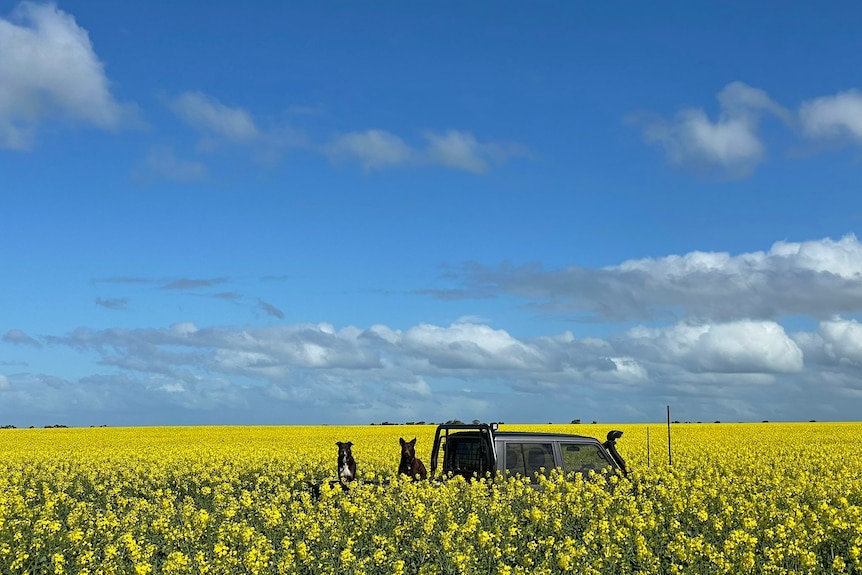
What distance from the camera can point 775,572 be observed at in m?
9.40

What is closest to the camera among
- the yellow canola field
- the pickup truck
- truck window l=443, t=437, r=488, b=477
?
the yellow canola field

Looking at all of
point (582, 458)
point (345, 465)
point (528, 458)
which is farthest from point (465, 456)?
point (345, 465)

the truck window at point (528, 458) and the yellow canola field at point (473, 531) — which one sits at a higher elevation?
the truck window at point (528, 458)

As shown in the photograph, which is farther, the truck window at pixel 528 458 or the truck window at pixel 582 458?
the truck window at pixel 582 458

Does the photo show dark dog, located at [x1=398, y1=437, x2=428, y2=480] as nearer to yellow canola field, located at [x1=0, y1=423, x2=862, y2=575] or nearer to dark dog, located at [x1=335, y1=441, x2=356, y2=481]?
dark dog, located at [x1=335, y1=441, x2=356, y2=481]

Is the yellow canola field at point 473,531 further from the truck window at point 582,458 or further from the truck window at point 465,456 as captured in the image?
the truck window at point 465,456

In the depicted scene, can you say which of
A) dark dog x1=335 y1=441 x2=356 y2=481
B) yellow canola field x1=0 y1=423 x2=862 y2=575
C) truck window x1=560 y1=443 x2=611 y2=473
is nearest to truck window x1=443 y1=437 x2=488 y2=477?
yellow canola field x1=0 y1=423 x2=862 y2=575

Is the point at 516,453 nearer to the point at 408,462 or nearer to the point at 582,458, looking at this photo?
the point at 582,458

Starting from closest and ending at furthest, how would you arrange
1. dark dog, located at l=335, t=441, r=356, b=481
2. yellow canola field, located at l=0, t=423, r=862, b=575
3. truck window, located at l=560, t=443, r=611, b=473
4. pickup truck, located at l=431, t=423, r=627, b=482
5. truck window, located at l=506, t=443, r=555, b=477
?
yellow canola field, located at l=0, t=423, r=862, b=575 → pickup truck, located at l=431, t=423, r=627, b=482 → truck window, located at l=506, t=443, r=555, b=477 → truck window, located at l=560, t=443, r=611, b=473 → dark dog, located at l=335, t=441, r=356, b=481

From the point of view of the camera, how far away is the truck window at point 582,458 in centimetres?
1445

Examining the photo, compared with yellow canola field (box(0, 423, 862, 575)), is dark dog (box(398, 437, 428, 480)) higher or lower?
higher

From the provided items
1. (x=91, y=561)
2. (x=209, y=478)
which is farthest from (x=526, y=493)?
(x=209, y=478)

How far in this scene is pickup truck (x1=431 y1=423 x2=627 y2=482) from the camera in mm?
13836

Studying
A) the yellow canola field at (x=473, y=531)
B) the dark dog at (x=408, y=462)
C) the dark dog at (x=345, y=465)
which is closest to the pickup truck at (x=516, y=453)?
the yellow canola field at (x=473, y=531)
